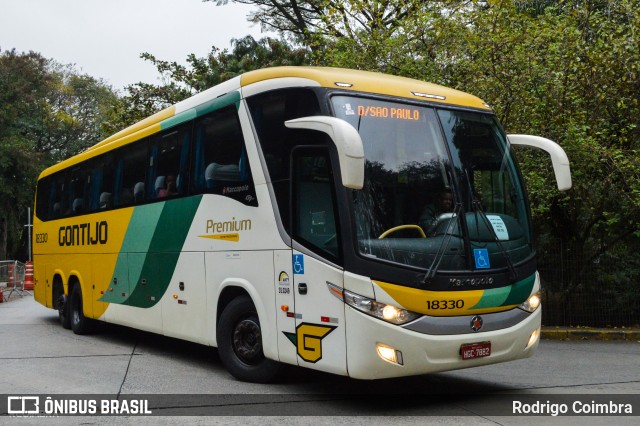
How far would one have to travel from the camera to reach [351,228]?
7023 millimetres

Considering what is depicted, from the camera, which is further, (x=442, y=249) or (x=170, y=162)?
(x=170, y=162)

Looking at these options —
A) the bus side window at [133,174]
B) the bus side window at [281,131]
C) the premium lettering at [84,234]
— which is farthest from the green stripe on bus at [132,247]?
the bus side window at [281,131]

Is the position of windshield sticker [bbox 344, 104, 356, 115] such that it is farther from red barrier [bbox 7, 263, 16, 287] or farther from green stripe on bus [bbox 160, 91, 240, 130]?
red barrier [bbox 7, 263, 16, 287]

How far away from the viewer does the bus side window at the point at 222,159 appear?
861 cm

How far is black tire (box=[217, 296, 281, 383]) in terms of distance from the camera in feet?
27.6

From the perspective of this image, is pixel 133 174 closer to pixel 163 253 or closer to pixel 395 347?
pixel 163 253

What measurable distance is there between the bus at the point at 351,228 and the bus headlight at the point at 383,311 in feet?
0.04

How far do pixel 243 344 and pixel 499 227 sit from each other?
3196 mm

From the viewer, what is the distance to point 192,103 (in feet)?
33.6

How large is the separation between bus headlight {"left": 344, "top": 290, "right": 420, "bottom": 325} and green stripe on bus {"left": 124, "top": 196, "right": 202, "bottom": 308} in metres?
3.36

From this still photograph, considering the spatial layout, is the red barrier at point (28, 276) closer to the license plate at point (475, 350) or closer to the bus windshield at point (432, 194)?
the bus windshield at point (432, 194)

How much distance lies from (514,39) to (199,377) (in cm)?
855

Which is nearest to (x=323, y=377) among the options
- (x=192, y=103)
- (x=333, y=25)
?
(x=192, y=103)

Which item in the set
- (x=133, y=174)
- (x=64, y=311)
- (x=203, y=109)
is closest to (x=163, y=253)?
(x=133, y=174)
